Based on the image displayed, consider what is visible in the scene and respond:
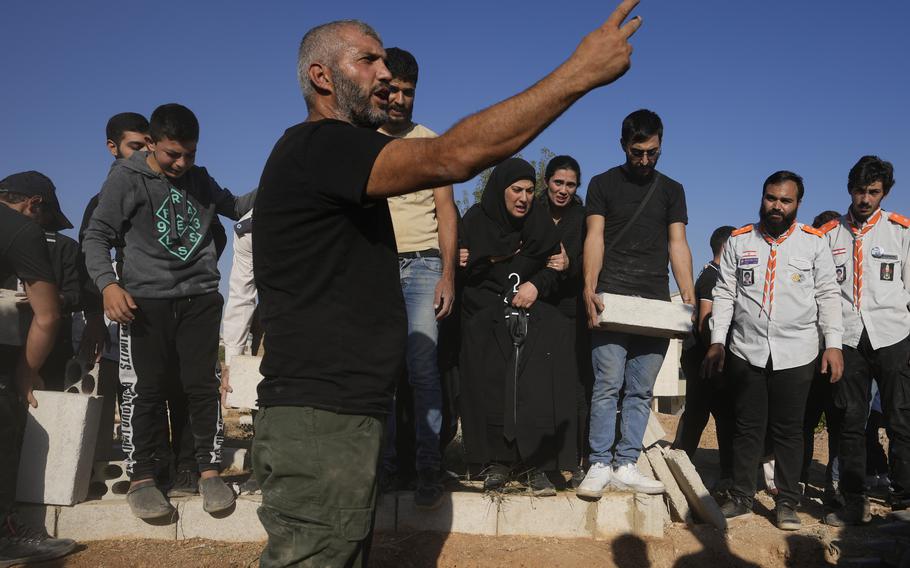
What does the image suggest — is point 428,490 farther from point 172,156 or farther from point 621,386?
point 172,156

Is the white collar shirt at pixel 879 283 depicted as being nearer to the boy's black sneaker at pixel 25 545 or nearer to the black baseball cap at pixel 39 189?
the boy's black sneaker at pixel 25 545

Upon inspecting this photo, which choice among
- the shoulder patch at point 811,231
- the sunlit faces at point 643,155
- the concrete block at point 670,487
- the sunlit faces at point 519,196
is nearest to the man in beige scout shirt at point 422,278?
the sunlit faces at point 519,196

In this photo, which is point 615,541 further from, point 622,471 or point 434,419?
point 434,419

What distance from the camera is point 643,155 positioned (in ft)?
17.3

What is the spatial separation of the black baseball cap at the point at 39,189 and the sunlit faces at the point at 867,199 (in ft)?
19.6

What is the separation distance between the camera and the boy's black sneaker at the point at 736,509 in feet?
17.6

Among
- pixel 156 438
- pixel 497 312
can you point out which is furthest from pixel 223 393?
pixel 497 312

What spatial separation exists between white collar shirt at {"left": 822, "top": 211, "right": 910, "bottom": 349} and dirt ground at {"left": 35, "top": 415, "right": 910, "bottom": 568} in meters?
1.40

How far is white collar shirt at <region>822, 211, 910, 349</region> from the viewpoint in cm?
556

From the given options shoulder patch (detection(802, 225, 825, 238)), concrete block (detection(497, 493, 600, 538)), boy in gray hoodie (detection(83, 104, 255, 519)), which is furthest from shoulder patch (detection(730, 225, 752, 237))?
boy in gray hoodie (detection(83, 104, 255, 519))

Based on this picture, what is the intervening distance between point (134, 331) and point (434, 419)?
1.91 metres

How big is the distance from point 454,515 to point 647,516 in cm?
126

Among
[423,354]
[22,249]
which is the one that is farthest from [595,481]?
[22,249]

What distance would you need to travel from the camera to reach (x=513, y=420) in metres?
4.95
